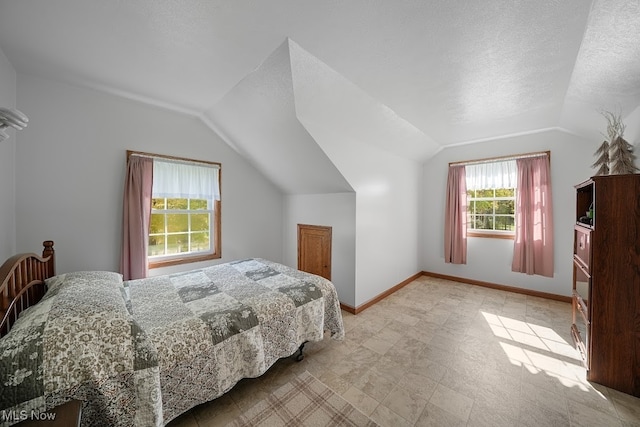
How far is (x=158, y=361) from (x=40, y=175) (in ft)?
7.57

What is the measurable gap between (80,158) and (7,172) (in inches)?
20.3

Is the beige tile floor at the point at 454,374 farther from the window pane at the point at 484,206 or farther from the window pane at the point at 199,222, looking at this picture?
the window pane at the point at 199,222

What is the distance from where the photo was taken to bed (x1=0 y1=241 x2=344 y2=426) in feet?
3.21

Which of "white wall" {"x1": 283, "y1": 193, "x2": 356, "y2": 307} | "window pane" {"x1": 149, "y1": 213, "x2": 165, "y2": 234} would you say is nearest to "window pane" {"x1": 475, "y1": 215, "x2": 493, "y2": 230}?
"white wall" {"x1": 283, "y1": 193, "x2": 356, "y2": 307}

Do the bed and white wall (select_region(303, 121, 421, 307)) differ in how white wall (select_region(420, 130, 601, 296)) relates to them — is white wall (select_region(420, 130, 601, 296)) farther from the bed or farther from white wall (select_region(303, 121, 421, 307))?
the bed

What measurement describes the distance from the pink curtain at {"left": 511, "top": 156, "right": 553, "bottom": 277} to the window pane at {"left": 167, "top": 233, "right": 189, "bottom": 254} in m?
4.85

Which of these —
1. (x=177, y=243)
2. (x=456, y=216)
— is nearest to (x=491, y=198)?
(x=456, y=216)

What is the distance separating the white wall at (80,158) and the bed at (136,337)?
60 centimetres

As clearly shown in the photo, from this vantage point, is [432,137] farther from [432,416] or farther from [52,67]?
[52,67]

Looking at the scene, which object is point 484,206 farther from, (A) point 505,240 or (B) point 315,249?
(B) point 315,249

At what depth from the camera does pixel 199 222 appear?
330 centimetres

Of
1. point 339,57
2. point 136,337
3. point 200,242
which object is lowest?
point 136,337

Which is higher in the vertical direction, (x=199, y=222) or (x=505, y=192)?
(x=505, y=192)

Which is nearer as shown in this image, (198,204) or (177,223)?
(177,223)
